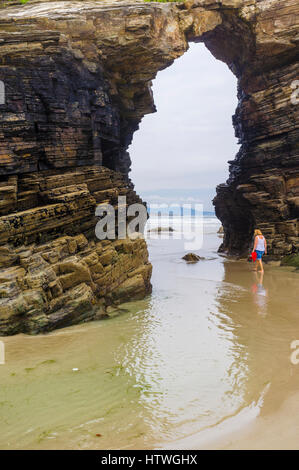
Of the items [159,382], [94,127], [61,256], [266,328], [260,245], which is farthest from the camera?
[260,245]

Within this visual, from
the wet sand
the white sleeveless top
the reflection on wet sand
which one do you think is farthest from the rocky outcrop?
the white sleeveless top

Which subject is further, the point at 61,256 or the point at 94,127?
the point at 94,127

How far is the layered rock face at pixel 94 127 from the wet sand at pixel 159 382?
161 centimetres

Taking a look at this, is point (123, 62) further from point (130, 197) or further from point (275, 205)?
point (275, 205)

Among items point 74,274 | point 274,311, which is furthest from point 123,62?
point 274,311

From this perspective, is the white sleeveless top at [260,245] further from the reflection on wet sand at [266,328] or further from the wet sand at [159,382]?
the wet sand at [159,382]

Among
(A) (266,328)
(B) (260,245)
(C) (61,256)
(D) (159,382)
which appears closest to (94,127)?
(C) (61,256)

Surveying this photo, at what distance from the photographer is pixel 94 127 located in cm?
1372

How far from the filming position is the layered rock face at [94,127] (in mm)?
9578

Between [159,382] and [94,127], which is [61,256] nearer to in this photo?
[159,382]

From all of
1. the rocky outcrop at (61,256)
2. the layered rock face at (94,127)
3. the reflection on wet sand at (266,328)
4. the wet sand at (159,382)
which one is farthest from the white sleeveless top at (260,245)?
the rocky outcrop at (61,256)

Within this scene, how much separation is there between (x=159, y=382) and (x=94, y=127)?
11369 millimetres

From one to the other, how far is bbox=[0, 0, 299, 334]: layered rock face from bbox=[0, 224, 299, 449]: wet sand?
63.4 inches
